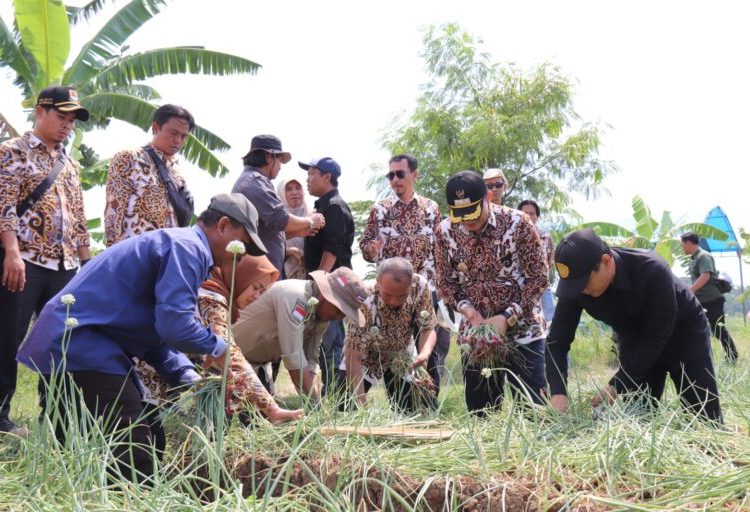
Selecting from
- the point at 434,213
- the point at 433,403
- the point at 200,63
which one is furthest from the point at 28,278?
the point at 200,63

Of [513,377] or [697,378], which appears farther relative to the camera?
[513,377]

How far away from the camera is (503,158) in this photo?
19.5 meters

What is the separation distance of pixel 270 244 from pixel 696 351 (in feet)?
8.58

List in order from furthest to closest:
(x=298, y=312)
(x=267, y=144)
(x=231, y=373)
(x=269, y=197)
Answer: (x=267, y=144)
(x=269, y=197)
(x=298, y=312)
(x=231, y=373)

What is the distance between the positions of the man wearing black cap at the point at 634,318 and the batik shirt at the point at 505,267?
53cm

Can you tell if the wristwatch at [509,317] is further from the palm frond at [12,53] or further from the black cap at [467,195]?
the palm frond at [12,53]

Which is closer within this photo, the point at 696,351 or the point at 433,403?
the point at 696,351

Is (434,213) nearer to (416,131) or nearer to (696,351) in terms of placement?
(696,351)

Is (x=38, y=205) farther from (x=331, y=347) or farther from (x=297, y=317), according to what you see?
(x=331, y=347)

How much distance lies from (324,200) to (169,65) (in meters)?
6.42

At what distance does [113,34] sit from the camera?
11.1m

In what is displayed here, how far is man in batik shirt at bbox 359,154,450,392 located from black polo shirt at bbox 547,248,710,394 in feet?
5.47

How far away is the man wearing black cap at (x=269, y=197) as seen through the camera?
4.96 meters

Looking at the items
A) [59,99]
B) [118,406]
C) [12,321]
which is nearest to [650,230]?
[59,99]
